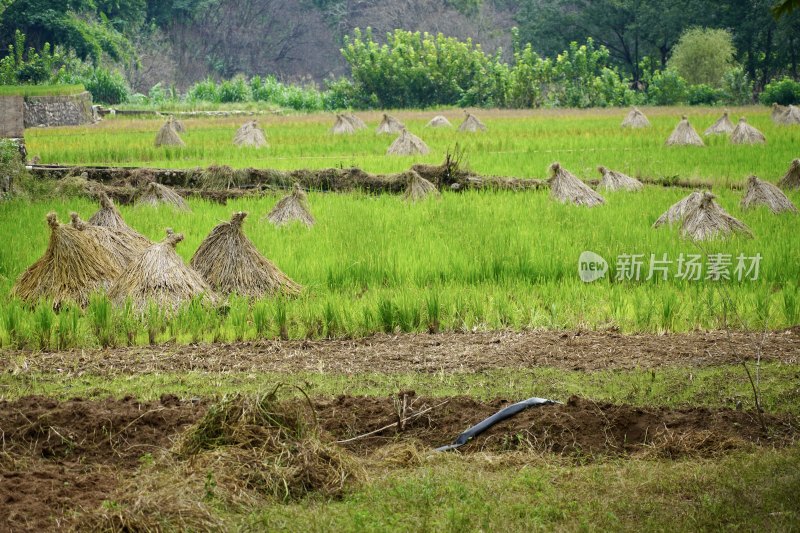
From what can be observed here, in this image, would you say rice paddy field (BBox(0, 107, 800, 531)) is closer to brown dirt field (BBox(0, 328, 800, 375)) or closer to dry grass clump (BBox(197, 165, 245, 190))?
brown dirt field (BBox(0, 328, 800, 375))

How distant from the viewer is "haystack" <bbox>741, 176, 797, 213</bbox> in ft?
40.0

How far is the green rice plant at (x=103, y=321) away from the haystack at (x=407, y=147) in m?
12.5

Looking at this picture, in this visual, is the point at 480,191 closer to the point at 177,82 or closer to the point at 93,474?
the point at 93,474

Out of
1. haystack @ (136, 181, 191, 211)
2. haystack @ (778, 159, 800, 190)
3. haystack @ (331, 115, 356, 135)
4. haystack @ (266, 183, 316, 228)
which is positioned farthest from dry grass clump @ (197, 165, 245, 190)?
haystack @ (331, 115, 356, 135)

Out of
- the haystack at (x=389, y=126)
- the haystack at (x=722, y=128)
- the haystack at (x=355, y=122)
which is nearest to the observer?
the haystack at (x=722, y=128)

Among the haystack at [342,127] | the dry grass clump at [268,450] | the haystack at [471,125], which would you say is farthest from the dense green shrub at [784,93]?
the dry grass clump at [268,450]

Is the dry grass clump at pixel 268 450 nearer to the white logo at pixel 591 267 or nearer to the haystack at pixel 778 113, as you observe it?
the white logo at pixel 591 267

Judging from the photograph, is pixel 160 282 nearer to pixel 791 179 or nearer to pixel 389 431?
pixel 389 431

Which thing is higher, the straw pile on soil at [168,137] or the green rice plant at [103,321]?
the green rice plant at [103,321]

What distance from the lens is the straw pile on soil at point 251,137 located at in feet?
71.0

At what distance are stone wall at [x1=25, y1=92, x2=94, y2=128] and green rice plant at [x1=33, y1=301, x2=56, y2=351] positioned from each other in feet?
76.7

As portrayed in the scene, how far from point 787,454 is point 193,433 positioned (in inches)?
98.3

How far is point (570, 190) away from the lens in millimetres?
13398

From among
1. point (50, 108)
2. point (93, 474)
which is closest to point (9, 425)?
point (93, 474)
